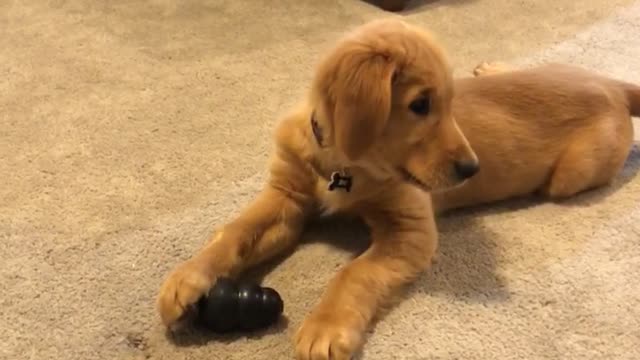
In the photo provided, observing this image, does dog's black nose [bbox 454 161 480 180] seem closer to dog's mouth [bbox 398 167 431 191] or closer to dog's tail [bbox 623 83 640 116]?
dog's mouth [bbox 398 167 431 191]

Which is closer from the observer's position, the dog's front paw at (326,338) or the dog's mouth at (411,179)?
the dog's front paw at (326,338)

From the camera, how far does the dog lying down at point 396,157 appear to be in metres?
1.28

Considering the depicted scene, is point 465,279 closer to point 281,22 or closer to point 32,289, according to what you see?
point 32,289

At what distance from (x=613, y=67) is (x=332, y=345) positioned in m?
1.30

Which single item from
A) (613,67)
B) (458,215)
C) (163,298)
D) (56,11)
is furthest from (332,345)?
(56,11)

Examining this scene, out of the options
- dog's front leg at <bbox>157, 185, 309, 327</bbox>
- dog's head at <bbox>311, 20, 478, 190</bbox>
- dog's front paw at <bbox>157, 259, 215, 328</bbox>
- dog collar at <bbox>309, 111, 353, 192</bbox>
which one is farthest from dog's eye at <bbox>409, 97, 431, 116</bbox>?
dog's front paw at <bbox>157, 259, 215, 328</bbox>

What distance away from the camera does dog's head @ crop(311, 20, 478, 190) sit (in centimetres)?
128

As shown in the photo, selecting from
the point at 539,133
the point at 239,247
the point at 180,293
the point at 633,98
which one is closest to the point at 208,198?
the point at 239,247

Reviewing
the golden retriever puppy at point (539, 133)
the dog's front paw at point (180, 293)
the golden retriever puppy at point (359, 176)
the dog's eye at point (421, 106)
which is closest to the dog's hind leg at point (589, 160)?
the golden retriever puppy at point (539, 133)

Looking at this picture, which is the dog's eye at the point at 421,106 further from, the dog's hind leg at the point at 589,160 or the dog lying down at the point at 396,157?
the dog's hind leg at the point at 589,160

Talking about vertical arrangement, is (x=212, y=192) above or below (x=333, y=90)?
below

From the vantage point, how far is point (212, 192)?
5.47 ft

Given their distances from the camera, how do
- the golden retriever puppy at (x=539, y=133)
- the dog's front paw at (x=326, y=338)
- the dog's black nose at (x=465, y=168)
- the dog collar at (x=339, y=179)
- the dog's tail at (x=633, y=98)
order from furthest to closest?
1. the dog's tail at (x=633, y=98)
2. the golden retriever puppy at (x=539, y=133)
3. the dog collar at (x=339, y=179)
4. the dog's black nose at (x=465, y=168)
5. the dog's front paw at (x=326, y=338)

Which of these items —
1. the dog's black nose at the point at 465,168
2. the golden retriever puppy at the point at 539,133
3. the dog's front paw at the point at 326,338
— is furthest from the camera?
the golden retriever puppy at the point at 539,133
